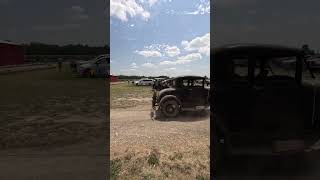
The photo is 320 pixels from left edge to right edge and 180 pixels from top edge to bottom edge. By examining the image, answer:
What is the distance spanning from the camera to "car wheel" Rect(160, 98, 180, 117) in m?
7.73

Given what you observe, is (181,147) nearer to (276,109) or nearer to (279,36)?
(276,109)

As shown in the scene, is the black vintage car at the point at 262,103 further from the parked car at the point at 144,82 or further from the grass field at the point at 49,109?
the parked car at the point at 144,82

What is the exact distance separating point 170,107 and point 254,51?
124 inches

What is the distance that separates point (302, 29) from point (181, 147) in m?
2.20

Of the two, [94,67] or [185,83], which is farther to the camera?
[185,83]

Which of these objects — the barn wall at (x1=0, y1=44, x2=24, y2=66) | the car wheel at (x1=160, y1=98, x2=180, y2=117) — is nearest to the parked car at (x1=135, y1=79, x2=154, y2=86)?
the car wheel at (x1=160, y1=98, x2=180, y2=117)

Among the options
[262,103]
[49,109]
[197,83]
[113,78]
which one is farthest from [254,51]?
[49,109]

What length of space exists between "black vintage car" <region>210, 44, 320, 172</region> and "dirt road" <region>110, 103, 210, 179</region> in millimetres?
566

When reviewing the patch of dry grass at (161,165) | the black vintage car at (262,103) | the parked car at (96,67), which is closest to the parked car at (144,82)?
the parked car at (96,67)

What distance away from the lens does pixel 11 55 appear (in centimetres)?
595

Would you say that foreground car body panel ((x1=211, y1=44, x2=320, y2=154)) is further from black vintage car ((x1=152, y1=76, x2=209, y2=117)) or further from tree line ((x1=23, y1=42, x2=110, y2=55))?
black vintage car ((x1=152, y1=76, x2=209, y2=117))

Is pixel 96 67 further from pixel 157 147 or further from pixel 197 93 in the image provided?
pixel 197 93

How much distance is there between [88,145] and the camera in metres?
6.18

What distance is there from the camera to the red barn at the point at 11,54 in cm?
582
